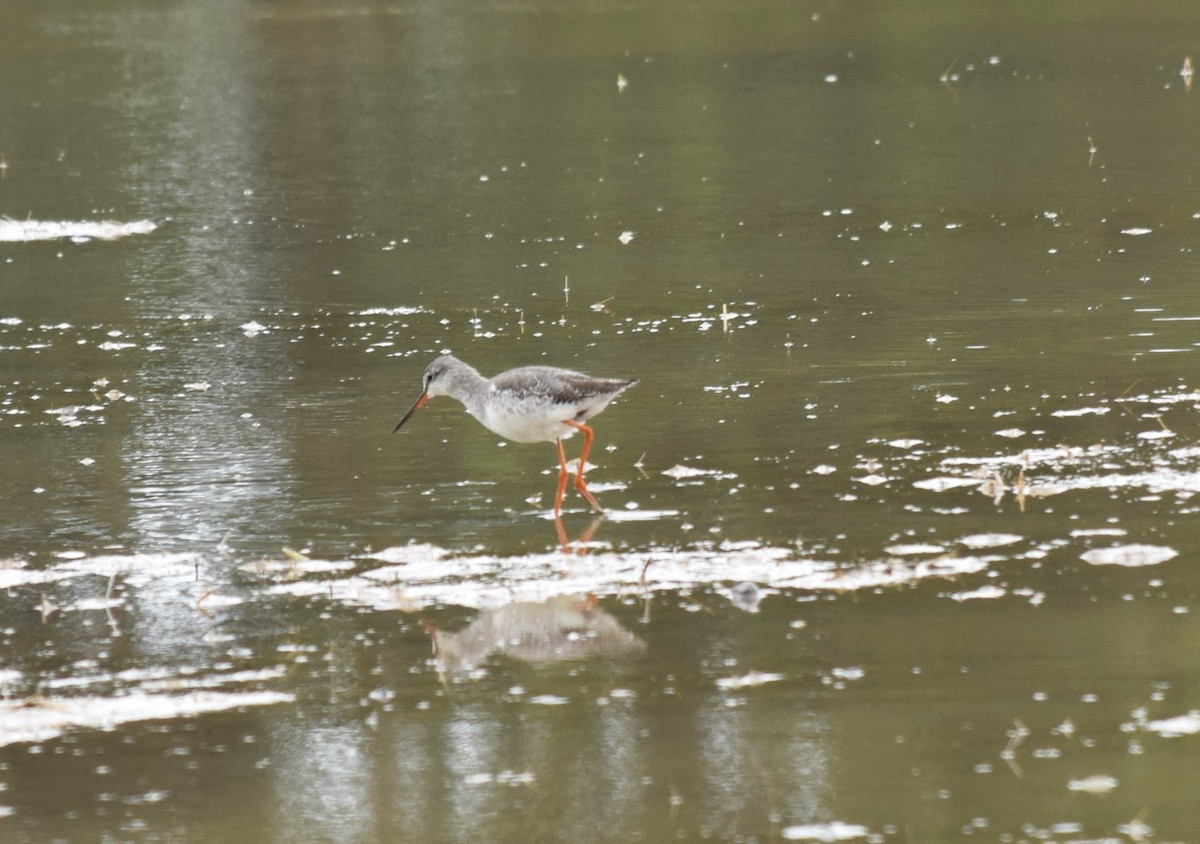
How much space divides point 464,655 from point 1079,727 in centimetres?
229

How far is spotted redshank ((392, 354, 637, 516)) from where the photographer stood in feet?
30.1

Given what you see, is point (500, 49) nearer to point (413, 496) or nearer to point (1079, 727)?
point (413, 496)

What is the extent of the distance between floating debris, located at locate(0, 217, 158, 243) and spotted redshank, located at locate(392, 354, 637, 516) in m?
8.93

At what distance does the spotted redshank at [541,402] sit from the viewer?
9.19 metres

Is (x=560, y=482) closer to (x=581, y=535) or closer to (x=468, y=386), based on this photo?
(x=581, y=535)

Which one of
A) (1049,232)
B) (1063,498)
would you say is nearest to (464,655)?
(1063,498)

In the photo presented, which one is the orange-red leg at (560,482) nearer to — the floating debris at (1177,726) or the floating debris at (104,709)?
the floating debris at (104,709)

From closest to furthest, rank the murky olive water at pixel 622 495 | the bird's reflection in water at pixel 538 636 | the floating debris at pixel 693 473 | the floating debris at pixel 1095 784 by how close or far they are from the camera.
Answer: the floating debris at pixel 1095 784
the murky olive water at pixel 622 495
the bird's reflection in water at pixel 538 636
the floating debris at pixel 693 473

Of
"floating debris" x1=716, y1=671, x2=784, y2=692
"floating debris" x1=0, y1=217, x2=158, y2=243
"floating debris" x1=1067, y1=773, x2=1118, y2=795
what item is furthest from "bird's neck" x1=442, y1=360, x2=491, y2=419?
"floating debris" x1=0, y1=217, x2=158, y2=243

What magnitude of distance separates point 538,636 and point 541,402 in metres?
1.92

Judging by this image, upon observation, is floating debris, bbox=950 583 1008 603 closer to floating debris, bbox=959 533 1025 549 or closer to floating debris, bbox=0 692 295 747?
floating debris, bbox=959 533 1025 549

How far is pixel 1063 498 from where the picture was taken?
8.76 metres

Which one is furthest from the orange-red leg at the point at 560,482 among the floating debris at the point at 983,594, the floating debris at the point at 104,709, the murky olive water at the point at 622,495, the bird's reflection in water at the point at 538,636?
the floating debris at the point at 104,709

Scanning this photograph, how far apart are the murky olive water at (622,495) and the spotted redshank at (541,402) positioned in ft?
0.92
